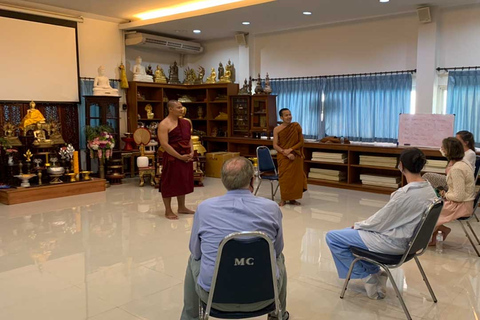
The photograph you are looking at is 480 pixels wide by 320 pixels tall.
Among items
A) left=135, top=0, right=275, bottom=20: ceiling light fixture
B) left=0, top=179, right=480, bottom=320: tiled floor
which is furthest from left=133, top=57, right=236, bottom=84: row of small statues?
left=0, top=179, right=480, bottom=320: tiled floor

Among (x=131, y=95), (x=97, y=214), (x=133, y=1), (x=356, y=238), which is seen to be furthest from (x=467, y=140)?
(x=131, y=95)

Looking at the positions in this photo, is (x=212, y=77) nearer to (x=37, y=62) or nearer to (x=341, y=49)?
(x=341, y=49)

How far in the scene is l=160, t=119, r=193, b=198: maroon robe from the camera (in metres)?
5.46

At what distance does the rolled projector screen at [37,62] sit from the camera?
743cm

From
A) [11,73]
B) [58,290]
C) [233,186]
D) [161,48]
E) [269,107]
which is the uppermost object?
[161,48]

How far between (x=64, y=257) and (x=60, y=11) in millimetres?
5514

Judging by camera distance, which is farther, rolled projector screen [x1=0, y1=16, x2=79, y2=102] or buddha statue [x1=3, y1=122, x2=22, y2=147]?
rolled projector screen [x1=0, y1=16, x2=79, y2=102]

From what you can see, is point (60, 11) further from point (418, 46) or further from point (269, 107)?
point (418, 46)

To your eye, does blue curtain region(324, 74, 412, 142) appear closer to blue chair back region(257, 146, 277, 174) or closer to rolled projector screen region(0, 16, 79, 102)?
blue chair back region(257, 146, 277, 174)

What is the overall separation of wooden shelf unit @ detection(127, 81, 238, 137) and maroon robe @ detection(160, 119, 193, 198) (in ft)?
12.6

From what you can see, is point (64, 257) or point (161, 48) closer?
point (64, 257)

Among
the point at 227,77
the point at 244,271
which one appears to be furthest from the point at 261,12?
the point at 244,271

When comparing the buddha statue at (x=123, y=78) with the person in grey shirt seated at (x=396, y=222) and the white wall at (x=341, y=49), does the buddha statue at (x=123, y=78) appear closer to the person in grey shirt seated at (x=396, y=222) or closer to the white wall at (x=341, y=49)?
the white wall at (x=341, y=49)

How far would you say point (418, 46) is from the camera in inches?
282
